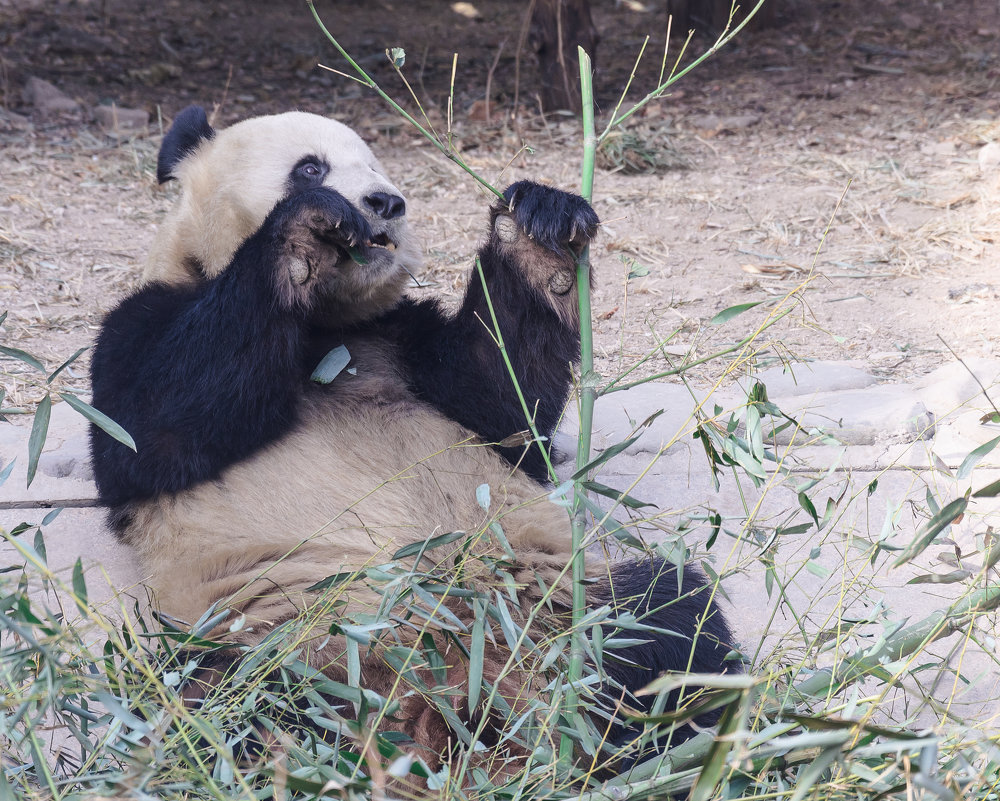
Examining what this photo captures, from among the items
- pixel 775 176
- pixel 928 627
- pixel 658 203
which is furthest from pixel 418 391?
pixel 775 176

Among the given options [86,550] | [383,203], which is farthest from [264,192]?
[86,550]

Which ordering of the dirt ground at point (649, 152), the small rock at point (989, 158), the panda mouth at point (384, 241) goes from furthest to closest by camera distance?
1. the small rock at point (989, 158)
2. the dirt ground at point (649, 152)
3. the panda mouth at point (384, 241)

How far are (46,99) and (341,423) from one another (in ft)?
21.1

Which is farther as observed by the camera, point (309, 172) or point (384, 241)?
point (309, 172)

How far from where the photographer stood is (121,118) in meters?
7.54

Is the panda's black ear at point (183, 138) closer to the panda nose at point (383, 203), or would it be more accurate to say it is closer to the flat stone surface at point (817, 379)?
the panda nose at point (383, 203)

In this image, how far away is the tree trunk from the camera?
291 inches

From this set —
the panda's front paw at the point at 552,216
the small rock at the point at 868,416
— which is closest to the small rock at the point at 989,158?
the small rock at the point at 868,416

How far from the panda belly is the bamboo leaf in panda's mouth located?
7 centimetres

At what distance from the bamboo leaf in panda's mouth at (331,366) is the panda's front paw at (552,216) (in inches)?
23.9

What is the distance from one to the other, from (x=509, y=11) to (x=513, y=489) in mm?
9704

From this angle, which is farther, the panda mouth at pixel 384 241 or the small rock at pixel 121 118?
the small rock at pixel 121 118

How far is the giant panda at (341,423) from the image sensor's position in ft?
8.01

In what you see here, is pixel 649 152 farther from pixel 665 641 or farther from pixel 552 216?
pixel 665 641
